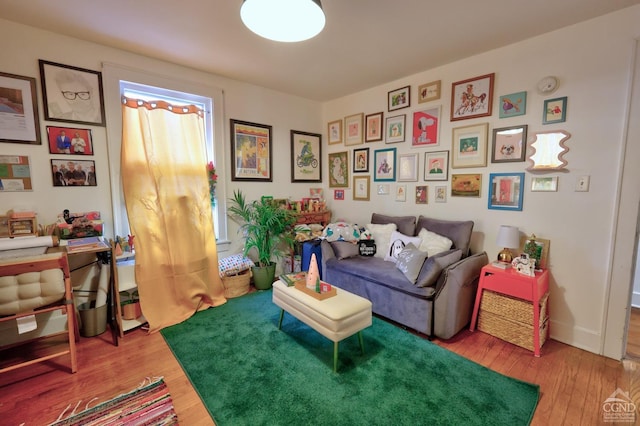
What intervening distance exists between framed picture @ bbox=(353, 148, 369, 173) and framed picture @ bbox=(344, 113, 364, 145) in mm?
127

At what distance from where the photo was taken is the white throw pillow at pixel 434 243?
8.74 feet

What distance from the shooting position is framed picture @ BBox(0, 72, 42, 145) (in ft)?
6.94

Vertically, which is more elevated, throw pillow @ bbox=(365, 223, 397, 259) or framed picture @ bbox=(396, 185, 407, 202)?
framed picture @ bbox=(396, 185, 407, 202)

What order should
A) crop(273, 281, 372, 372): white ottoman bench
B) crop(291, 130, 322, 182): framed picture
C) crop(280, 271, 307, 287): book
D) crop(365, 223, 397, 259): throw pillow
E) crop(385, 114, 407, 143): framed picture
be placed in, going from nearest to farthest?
crop(273, 281, 372, 372): white ottoman bench → crop(280, 271, 307, 287): book → crop(365, 223, 397, 259): throw pillow → crop(385, 114, 407, 143): framed picture → crop(291, 130, 322, 182): framed picture

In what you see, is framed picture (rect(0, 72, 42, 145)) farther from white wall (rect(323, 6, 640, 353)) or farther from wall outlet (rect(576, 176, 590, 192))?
wall outlet (rect(576, 176, 590, 192))

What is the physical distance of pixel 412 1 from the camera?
6.04 ft

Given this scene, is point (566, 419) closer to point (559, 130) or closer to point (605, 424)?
point (605, 424)

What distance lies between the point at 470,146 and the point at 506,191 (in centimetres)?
56

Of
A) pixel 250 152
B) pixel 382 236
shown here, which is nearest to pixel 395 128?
pixel 382 236

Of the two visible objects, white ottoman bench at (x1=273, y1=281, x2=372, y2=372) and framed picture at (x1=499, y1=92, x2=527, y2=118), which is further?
framed picture at (x1=499, y1=92, x2=527, y2=118)

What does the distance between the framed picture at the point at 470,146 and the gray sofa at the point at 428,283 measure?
618 mm

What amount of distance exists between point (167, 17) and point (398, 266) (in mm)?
2778

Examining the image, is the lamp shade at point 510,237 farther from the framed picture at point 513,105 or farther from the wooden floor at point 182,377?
the framed picture at point 513,105

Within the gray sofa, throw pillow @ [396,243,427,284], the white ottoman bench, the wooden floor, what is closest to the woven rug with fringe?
the wooden floor
